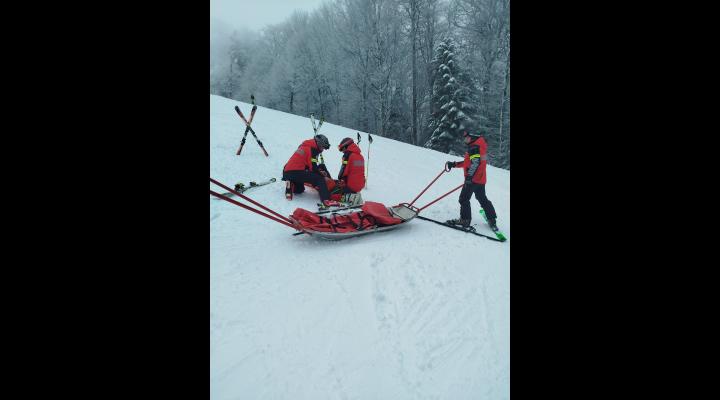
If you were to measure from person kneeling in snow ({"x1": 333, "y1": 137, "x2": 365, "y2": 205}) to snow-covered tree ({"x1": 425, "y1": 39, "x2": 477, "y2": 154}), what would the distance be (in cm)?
1293

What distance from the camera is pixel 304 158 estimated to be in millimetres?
5746

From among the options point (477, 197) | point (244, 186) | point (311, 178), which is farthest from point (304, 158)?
point (477, 197)

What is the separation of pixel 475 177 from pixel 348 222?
7.41 ft

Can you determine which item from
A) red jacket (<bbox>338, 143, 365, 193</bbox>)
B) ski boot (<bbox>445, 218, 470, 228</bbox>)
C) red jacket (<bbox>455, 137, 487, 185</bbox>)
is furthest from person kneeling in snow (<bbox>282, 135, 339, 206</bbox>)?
red jacket (<bbox>455, 137, 487, 185</bbox>)

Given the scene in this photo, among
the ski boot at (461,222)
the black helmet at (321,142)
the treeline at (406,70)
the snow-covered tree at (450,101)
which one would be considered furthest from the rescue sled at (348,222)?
the snow-covered tree at (450,101)

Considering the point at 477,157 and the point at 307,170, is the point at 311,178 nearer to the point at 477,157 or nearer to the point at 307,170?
the point at 307,170

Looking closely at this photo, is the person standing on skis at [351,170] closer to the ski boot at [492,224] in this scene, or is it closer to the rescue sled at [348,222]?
the rescue sled at [348,222]

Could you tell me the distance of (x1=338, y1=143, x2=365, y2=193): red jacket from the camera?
20.0 ft

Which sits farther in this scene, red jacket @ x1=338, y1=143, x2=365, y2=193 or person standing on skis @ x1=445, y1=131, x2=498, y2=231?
red jacket @ x1=338, y1=143, x2=365, y2=193

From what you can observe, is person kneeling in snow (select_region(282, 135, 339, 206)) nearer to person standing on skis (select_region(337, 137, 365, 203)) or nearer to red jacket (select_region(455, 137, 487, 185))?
person standing on skis (select_region(337, 137, 365, 203))

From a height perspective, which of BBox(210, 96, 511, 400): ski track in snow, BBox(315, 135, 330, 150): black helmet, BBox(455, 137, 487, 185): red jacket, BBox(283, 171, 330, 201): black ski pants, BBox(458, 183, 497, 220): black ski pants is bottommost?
BBox(210, 96, 511, 400): ski track in snow
